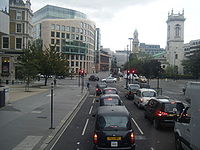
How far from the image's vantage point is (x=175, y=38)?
128750 mm

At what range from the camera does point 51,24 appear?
121312 mm

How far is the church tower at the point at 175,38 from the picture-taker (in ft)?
413

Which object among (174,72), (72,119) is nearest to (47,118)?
(72,119)

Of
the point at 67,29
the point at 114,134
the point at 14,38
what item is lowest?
the point at 114,134

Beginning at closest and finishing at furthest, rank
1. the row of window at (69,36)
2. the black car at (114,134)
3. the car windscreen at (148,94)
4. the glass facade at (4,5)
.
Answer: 1. the black car at (114,134)
2. the glass facade at (4,5)
3. the car windscreen at (148,94)
4. the row of window at (69,36)

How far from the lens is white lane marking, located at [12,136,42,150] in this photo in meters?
11.5

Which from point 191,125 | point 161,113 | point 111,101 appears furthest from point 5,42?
point 191,125

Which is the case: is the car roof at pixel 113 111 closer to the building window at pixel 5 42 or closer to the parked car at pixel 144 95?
the parked car at pixel 144 95

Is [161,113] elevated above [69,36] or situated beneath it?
situated beneath

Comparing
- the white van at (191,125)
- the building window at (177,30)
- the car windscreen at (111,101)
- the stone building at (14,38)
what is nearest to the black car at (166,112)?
the car windscreen at (111,101)

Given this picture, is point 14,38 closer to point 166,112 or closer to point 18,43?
point 18,43

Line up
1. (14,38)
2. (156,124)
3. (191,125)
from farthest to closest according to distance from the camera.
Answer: (14,38) → (156,124) → (191,125)

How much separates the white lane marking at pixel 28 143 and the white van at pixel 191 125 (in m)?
5.76

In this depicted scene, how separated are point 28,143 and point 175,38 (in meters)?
124
